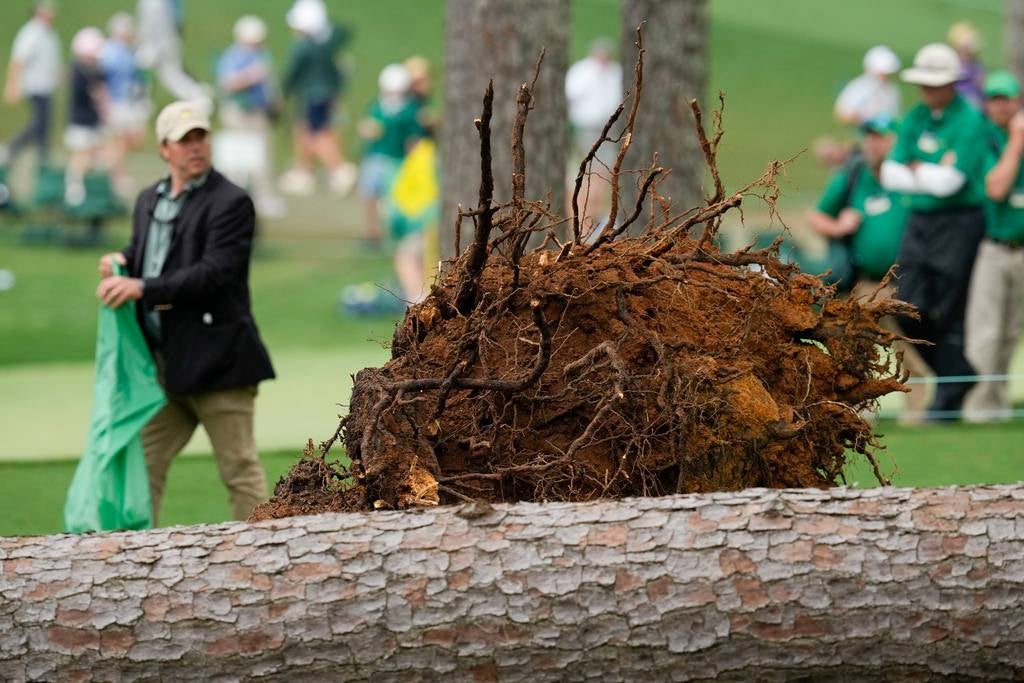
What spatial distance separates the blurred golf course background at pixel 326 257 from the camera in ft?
29.8

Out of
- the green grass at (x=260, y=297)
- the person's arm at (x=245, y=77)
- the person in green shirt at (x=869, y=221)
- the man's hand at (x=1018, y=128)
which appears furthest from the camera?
the person's arm at (x=245, y=77)

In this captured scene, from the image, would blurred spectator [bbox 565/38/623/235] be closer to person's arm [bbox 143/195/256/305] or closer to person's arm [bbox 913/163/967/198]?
person's arm [bbox 913/163/967/198]

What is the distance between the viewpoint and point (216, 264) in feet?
23.2

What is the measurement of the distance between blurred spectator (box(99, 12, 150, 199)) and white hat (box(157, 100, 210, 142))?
45.7 feet

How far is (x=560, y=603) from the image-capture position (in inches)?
173

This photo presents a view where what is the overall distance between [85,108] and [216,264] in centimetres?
1411

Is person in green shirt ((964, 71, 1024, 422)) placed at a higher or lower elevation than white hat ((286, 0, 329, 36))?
lower

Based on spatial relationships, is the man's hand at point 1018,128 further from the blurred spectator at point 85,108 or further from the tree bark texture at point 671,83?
the blurred spectator at point 85,108

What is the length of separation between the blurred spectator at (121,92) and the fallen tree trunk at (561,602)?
16883mm

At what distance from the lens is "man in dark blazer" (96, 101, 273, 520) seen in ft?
23.3

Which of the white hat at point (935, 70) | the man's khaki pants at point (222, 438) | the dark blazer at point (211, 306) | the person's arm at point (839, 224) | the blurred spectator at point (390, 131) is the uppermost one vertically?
the blurred spectator at point (390, 131)

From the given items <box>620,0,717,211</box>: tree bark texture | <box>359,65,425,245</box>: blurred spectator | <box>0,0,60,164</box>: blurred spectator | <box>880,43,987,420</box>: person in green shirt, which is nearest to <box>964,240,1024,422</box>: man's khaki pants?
<box>880,43,987,420</box>: person in green shirt

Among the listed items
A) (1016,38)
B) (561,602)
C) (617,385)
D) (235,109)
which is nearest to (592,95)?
(235,109)

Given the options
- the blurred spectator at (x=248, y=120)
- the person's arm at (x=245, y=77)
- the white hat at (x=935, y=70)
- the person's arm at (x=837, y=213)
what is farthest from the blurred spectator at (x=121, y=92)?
the white hat at (x=935, y=70)
